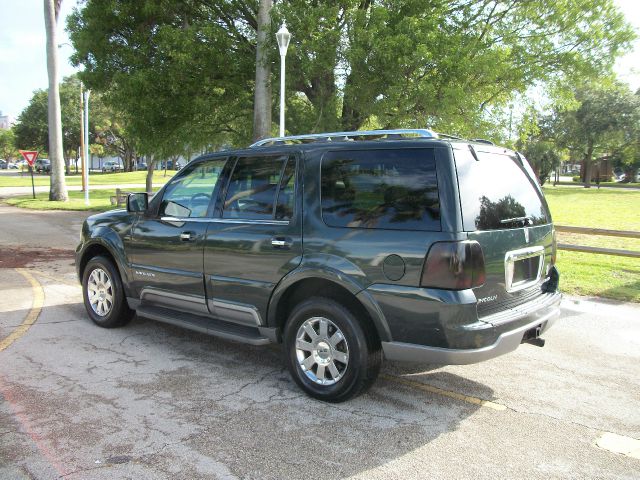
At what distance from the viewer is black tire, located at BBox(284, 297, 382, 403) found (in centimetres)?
368

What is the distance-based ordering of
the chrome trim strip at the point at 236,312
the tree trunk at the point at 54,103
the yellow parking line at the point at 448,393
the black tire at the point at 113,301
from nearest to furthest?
the yellow parking line at the point at 448,393 < the chrome trim strip at the point at 236,312 < the black tire at the point at 113,301 < the tree trunk at the point at 54,103

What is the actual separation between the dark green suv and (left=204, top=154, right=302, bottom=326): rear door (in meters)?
0.01

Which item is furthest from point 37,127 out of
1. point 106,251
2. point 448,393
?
point 448,393

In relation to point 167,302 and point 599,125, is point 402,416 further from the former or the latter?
point 599,125

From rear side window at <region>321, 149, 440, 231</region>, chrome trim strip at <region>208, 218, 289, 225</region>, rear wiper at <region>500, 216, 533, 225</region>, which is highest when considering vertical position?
rear side window at <region>321, 149, 440, 231</region>

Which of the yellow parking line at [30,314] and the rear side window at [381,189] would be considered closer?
the rear side window at [381,189]

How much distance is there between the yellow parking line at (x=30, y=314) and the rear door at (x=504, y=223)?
449 centimetres

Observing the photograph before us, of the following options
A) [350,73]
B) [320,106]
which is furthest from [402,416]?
[320,106]

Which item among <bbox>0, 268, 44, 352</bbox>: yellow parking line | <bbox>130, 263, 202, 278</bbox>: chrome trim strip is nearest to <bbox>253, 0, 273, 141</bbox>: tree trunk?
<bbox>0, 268, 44, 352</bbox>: yellow parking line

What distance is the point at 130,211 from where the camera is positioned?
17.6 feet

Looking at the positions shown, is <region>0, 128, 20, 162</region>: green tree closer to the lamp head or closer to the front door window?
the lamp head

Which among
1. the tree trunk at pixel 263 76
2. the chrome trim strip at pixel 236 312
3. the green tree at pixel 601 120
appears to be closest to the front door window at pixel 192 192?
the chrome trim strip at pixel 236 312

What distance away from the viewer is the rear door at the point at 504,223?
3.51 metres

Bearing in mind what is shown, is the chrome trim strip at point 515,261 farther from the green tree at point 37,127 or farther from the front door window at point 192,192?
the green tree at point 37,127
